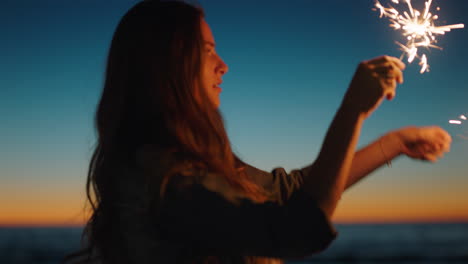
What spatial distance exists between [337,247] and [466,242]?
23.4 feet

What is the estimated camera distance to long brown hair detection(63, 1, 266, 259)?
1145 millimetres

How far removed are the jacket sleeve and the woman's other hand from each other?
0.72 m

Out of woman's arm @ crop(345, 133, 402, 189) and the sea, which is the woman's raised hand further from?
the sea

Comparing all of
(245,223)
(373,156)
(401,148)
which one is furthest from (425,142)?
(245,223)

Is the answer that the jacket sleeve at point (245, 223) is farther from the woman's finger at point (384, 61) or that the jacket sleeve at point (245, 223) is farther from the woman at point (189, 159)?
the woman's finger at point (384, 61)

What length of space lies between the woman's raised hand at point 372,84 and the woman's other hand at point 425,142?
0.51m

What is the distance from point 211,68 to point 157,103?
25 centimetres

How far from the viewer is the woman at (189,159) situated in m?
0.94

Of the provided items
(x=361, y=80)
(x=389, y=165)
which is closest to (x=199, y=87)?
(x=361, y=80)

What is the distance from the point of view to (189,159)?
1068mm

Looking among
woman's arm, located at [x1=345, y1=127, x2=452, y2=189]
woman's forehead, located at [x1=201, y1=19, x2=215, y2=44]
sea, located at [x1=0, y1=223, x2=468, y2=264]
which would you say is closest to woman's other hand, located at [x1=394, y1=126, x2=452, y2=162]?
woman's arm, located at [x1=345, y1=127, x2=452, y2=189]

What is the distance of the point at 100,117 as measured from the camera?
1407 millimetres

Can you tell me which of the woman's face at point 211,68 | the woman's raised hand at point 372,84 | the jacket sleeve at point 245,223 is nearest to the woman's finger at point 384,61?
the woman's raised hand at point 372,84

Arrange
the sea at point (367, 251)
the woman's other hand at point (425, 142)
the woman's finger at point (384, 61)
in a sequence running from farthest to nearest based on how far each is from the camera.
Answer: the sea at point (367, 251) → the woman's other hand at point (425, 142) → the woman's finger at point (384, 61)
